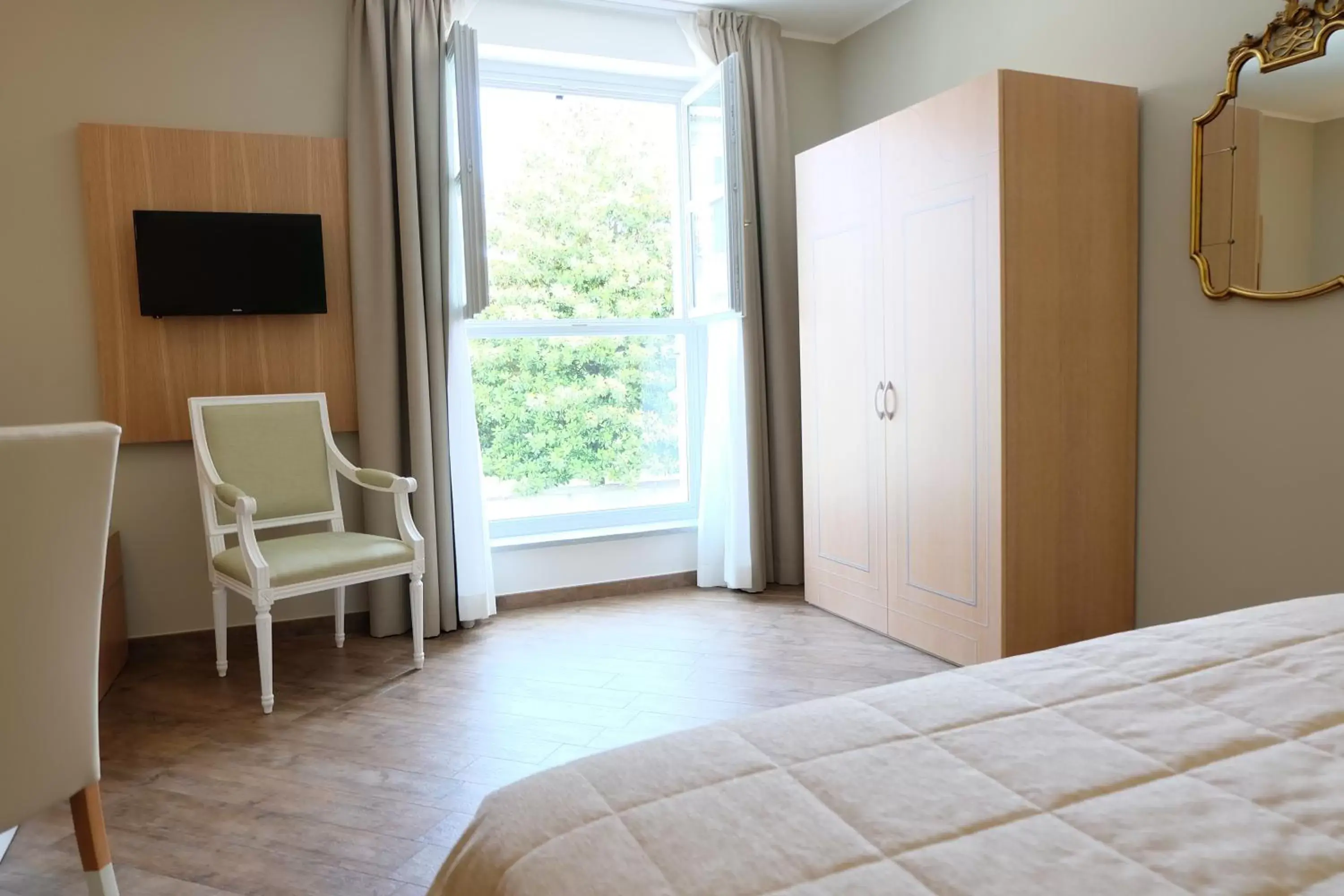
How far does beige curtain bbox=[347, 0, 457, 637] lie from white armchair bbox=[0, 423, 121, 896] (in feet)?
6.40

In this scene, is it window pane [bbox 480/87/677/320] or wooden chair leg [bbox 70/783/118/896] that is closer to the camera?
wooden chair leg [bbox 70/783/118/896]

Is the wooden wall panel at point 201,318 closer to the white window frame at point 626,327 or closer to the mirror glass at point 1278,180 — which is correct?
the white window frame at point 626,327

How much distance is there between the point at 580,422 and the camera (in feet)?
13.8

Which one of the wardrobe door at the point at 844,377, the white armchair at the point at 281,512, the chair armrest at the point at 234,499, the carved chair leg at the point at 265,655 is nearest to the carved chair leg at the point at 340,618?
the white armchair at the point at 281,512

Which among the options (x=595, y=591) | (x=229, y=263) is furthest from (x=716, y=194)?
(x=229, y=263)

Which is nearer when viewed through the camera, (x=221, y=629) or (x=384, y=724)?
(x=384, y=724)

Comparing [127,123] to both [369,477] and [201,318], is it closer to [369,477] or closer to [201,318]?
[201,318]

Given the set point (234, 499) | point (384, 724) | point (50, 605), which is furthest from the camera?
point (234, 499)

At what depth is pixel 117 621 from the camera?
321 centimetres

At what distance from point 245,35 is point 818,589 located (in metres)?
3.18

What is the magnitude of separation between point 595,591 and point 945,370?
6.33ft

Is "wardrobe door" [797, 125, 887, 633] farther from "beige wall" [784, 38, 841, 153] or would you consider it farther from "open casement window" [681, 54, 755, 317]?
"beige wall" [784, 38, 841, 153]

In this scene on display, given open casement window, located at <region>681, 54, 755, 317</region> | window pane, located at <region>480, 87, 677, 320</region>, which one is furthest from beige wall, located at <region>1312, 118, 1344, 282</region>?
window pane, located at <region>480, 87, 677, 320</region>

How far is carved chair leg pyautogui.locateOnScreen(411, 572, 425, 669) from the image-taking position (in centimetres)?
315
